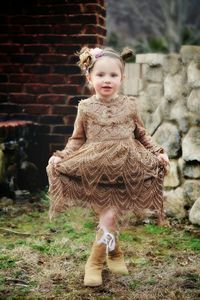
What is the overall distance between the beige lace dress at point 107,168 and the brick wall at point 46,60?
2.41 meters

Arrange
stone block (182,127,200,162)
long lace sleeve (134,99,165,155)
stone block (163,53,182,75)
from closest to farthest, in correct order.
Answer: long lace sleeve (134,99,165,155) < stone block (182,127,200,162) < stone block (163,53,182,75)

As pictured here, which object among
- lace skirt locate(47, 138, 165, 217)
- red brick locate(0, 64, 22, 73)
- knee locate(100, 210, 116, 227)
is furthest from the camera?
red brick locate(0, 64, 22, 73)

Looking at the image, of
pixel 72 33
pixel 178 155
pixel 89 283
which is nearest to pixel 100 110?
pixel 89 283

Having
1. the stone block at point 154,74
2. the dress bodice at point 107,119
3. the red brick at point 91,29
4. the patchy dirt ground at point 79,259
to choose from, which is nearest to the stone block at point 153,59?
the stone block at point 154,74

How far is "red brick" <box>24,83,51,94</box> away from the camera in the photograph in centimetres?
585

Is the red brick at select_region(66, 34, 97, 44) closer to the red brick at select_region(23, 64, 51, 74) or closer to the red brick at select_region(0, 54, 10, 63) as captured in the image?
the red brick at select_region(23, 64, 51, 74)

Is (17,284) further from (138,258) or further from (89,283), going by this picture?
(138,258)

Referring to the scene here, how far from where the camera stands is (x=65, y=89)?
577 cm

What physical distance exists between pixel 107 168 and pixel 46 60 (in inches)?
115

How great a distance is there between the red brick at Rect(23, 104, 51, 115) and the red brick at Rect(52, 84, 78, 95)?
0.64ft

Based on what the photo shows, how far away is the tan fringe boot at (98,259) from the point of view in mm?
3281

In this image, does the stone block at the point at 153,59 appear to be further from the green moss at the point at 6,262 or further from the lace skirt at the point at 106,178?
the green moss at the point at 6,262

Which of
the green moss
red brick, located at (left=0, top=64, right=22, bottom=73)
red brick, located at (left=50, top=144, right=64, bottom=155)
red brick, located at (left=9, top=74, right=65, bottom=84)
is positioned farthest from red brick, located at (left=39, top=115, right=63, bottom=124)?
the green moss

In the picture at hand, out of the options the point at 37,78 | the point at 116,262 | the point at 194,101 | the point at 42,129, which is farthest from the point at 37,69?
the point at 116,262
